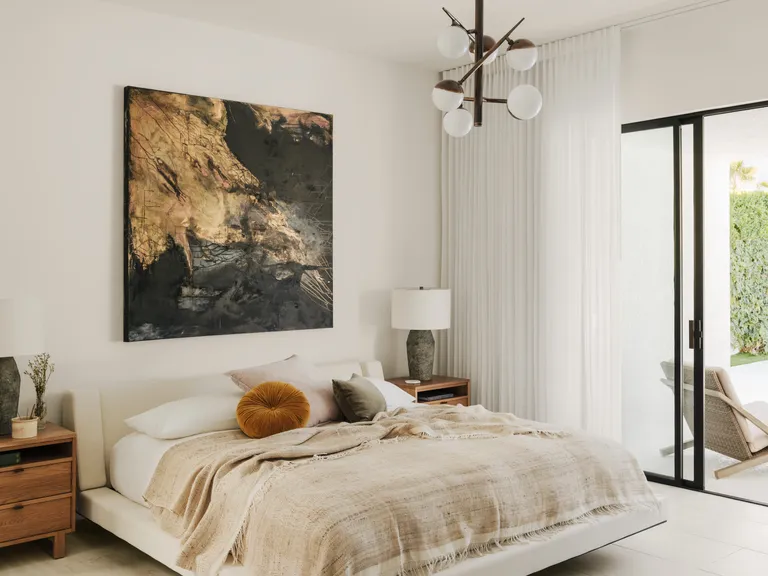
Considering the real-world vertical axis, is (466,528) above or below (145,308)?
below

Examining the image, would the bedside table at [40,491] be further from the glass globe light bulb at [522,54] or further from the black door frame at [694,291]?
the black door frame at [694,291]

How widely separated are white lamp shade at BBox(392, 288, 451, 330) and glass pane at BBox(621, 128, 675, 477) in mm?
1198

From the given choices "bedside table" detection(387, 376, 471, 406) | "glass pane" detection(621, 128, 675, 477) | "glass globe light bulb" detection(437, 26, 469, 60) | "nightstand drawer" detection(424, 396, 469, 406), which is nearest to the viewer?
"glass globe light bulb" detection(437, 26, 469, 60)

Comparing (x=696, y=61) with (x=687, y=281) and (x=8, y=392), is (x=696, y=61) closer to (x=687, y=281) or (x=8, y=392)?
(x=687, y=281)

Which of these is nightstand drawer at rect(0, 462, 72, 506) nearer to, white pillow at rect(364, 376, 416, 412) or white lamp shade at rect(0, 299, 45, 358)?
white lamp shade at rect(0, 299, 45, 358)

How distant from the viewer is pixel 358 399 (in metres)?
3.90

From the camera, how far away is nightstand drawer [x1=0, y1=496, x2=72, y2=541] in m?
3.36

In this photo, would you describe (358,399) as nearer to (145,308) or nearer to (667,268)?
(145,308)

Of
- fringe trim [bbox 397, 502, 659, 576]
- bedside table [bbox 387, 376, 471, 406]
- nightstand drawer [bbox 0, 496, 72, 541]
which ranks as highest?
bedside table [bbox 387, 376, 471, 406]

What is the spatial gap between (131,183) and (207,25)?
1.09 m

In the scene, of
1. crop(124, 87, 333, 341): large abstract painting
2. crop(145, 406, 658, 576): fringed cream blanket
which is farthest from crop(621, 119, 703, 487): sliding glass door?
crop(124, 87, 333, 341): large abstract painting

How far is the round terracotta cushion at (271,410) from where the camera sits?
3.56 meters

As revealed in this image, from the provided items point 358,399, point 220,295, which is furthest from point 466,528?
point 220,295

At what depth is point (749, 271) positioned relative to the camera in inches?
168
